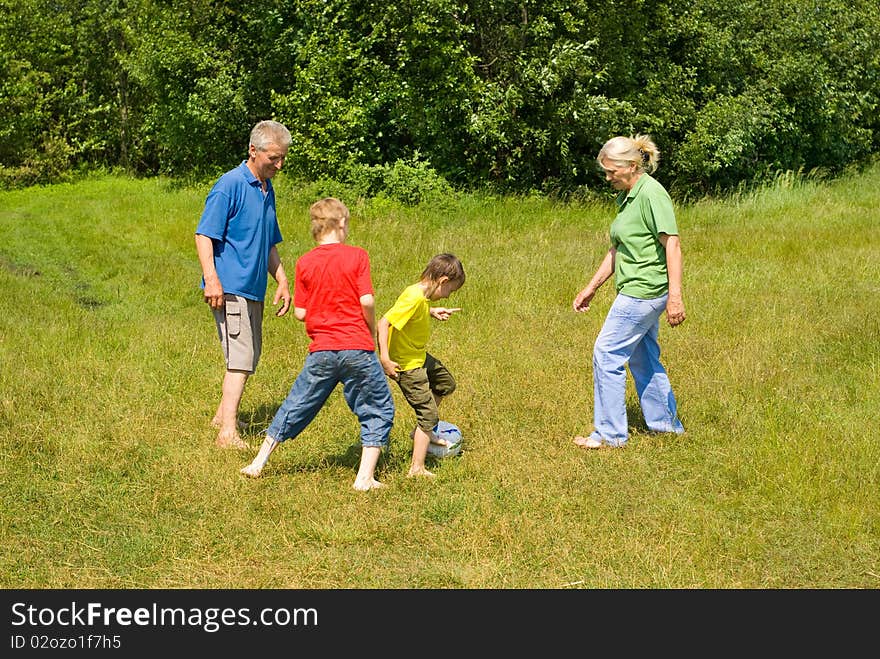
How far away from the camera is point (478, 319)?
32.4ft

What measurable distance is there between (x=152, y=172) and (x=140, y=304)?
1382 cm

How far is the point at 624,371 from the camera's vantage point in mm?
6453

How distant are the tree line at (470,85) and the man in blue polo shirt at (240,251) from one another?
10.1 meters

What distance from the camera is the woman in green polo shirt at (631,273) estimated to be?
628 centimetres

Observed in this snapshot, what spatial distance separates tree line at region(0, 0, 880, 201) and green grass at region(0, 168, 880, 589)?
16.1 feet

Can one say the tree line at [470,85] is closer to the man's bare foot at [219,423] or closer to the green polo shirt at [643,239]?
the man's bare foot at [219,423]

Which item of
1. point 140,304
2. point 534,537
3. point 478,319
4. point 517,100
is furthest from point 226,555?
point 517,100

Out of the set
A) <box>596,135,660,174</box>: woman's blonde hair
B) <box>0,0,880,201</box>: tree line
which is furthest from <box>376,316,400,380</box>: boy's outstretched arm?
<box>0,0,880,201</box>: tree line

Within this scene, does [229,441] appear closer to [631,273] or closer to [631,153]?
[631,273]

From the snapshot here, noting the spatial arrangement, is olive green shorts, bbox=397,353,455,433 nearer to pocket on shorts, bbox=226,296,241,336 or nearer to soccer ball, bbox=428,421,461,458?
soccer ball, bbox=428,421,461,458

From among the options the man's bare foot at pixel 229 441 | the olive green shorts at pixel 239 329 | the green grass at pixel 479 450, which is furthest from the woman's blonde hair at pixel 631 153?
the man's bare foot at pixel 229 441

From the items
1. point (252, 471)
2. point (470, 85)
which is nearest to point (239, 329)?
point (252, 471)

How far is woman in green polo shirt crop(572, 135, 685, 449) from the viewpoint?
6281 mm

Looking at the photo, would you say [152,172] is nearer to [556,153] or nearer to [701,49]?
[556,153]
